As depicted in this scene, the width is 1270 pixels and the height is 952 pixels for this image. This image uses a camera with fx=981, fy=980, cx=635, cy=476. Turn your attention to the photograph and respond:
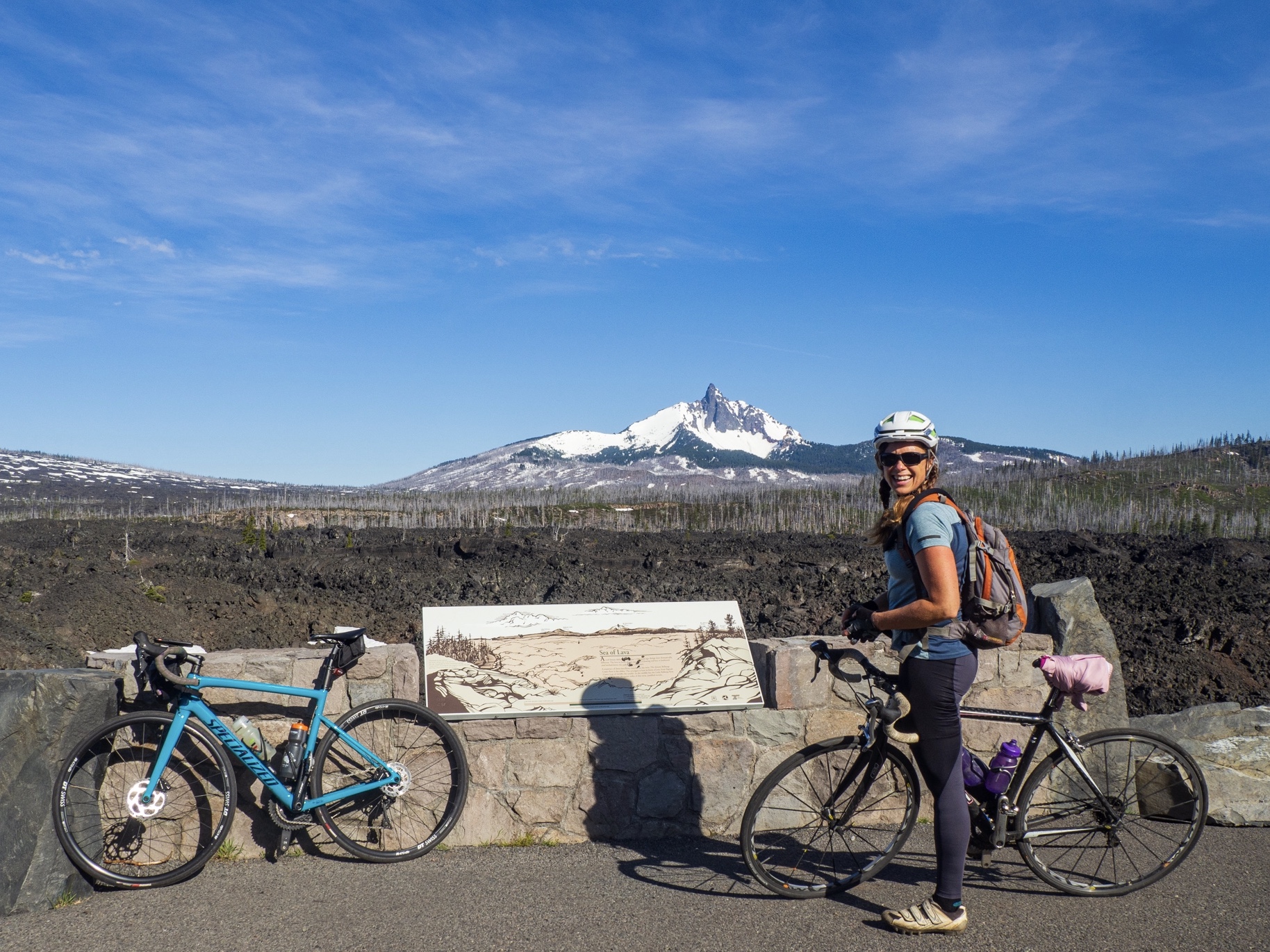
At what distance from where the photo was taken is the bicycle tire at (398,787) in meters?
4.67

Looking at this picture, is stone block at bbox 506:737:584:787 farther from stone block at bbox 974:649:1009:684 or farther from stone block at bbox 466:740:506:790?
stone block at bbox 974:649:1009:684

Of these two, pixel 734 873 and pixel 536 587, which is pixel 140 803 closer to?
pixel 734 873

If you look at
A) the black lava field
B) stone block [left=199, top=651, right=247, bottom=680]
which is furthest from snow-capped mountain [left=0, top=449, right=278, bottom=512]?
stone block [left=199, top=651, right=247, bottom=680]

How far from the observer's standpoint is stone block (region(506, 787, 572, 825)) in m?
4.98

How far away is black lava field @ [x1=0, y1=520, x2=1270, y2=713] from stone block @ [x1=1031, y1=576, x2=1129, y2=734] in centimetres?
594

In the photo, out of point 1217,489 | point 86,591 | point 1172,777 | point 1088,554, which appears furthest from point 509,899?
point 1217,489

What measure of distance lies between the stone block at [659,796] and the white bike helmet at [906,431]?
7.09 ft

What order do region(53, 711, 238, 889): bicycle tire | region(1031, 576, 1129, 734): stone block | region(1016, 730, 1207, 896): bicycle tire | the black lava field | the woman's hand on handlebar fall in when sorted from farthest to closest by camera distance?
the black lava field → region(1031, 576, 1129, 734): stone block → region(1016, 730, 1207, 896): bicycle tire → region(53, 711, 238, 889): bicycle tire → the woman's hand on handlebar

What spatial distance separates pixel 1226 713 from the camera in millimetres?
5562

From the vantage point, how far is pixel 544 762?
502 centimetres

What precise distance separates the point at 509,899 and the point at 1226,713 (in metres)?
4.15

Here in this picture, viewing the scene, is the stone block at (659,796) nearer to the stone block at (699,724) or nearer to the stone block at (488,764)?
the stone block at (699,724)

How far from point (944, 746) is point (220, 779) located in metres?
3.25

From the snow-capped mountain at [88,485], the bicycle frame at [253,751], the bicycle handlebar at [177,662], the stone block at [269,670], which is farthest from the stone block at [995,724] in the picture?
the snow-capped mountain at [88,485]
